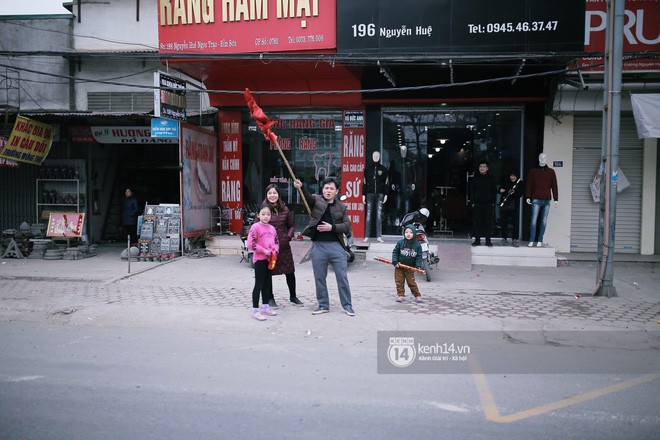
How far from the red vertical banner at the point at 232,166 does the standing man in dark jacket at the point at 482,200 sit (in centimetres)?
656

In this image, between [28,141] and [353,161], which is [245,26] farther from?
[28,141]

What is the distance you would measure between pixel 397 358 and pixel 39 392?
11.9 feet

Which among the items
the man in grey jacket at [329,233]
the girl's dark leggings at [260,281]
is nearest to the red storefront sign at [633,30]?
the man in grey jacket at [329,233]

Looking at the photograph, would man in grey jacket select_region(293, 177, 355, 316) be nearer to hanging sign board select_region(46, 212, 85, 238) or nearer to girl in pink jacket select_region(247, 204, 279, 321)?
girl in pink jacket select_region(247, 204, 279, 321)

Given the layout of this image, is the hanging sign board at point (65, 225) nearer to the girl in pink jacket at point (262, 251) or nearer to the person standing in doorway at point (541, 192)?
the girl in pink jacket at point (262, 251)

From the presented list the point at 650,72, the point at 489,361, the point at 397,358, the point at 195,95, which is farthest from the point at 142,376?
the point at 650,72

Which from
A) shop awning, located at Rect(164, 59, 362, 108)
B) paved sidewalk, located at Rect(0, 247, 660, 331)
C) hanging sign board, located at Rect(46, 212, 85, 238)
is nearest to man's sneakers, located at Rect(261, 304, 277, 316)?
paved sidewalk, located at Rect(0, 247, 660, 331)

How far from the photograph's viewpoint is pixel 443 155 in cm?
1461

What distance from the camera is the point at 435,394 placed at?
4801 millimetres

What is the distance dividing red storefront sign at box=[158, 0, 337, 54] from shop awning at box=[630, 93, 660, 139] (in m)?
6.70

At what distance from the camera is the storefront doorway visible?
13.9m

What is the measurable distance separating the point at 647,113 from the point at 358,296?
24.7 feet

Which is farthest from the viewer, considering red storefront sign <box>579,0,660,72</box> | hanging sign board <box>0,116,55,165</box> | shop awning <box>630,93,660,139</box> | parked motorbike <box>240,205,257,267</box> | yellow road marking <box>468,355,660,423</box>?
hanging sign board <box>0,116,55,165</box>

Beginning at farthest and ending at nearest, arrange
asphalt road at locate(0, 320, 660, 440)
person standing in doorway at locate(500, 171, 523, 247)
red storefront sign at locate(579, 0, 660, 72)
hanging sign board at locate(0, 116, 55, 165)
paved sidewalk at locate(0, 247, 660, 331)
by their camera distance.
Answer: hanging sign board at locate(0, 116, 55, 165) → person standing in doorway at locate(500, 171, 523, 247) → red storefront sign at locate(579, 0, 660, 72) → paved sidewalk at locate(0, 247, 660, 331) → asphalt road at locate(0, 320, 660, 440)
